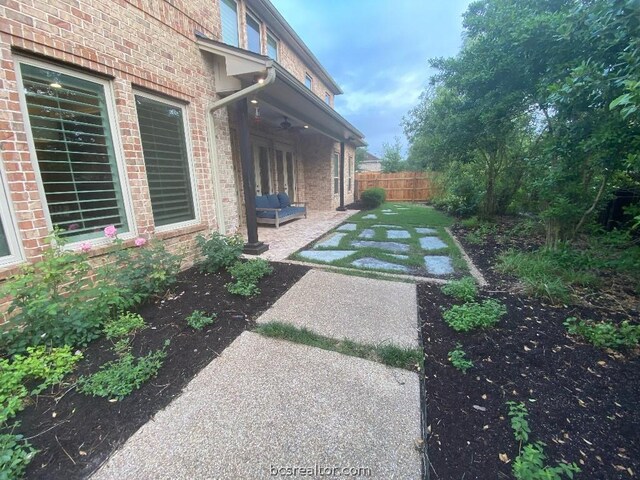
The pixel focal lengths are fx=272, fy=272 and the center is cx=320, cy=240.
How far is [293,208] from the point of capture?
8516mm

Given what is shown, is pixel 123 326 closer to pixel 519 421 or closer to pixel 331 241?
pixel 519 421

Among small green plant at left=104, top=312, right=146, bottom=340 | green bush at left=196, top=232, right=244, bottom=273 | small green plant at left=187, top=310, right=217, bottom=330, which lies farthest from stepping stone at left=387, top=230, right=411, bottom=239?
small green plant at left=104, top=312, right=146, bottom=340

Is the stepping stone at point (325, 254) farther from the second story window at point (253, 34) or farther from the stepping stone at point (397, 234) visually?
the second story window at point (253, 34)

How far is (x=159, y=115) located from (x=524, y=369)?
16.1ft

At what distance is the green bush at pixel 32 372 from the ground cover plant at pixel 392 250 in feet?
10.2

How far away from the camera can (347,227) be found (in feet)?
25.6

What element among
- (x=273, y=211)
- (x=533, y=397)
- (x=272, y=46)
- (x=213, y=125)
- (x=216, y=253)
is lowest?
(x=533, y=397)

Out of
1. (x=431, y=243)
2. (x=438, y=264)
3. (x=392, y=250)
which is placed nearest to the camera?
(x=438, y=264)

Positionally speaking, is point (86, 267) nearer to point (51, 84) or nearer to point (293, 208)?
point (51, 84)

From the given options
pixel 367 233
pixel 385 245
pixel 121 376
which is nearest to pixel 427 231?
pixel 367 233

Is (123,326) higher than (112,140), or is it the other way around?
(112,140)

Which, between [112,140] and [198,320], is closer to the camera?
[198,320]

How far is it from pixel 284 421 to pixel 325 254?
3544 millimetres

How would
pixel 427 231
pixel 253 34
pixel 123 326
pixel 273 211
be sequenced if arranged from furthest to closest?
pixel 273 211
pixel 427 231
pixel 253 34
pixel 123 326
